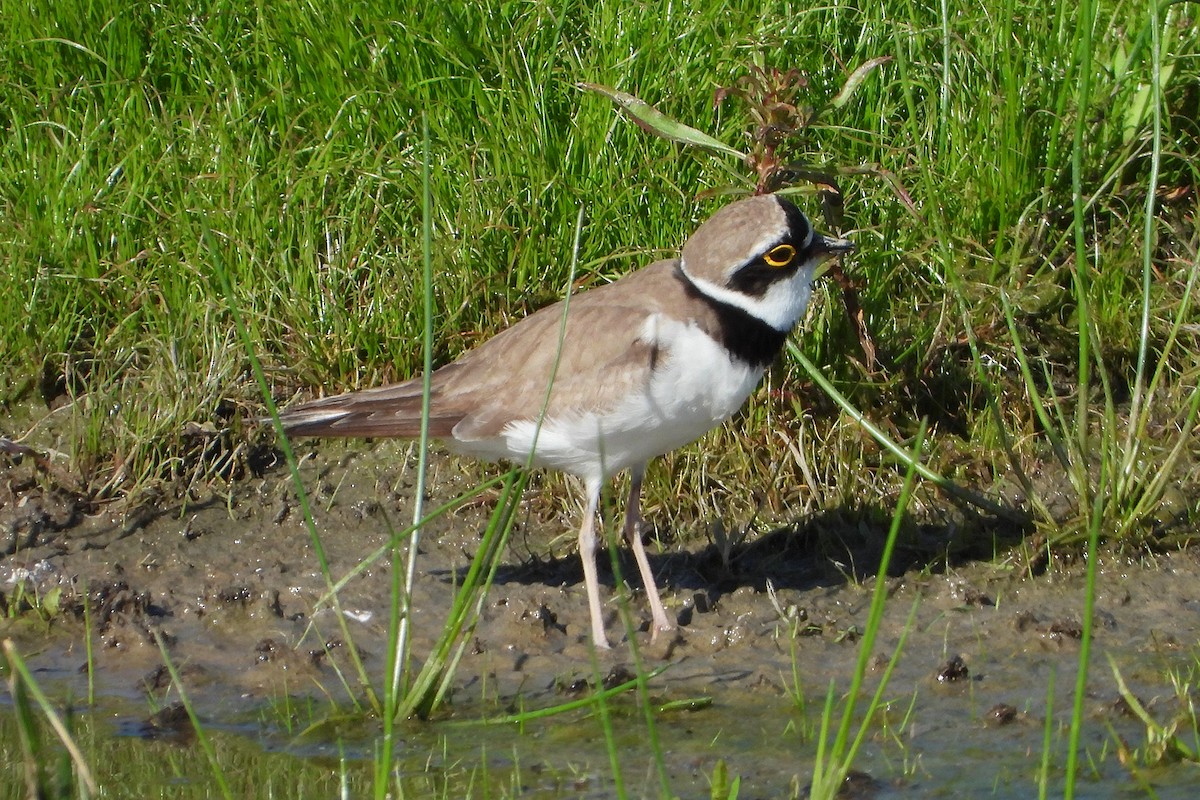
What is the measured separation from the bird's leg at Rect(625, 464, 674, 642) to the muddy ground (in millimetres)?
83

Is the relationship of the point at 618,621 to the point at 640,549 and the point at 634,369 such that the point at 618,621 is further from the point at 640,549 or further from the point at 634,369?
the point at 634,369

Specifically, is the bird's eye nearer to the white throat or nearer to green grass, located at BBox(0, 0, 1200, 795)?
the white throat

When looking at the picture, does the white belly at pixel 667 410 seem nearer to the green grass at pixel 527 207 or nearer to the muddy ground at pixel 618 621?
the muddy ground at pixel 618 621

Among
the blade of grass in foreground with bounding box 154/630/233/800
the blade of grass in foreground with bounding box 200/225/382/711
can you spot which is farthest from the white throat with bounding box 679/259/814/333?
the blade of grass in foreground with bounding box 154/630/233/800

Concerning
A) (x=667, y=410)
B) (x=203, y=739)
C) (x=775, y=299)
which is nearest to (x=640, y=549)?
(x=667, y=410)

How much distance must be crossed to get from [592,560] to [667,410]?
2.18ft

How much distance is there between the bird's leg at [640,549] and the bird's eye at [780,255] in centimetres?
87

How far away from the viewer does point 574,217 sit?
6.34 metres

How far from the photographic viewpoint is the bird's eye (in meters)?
5.27

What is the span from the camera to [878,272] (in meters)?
6.10

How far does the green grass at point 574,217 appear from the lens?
6004mm

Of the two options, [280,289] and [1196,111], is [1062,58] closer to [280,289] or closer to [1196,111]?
[1196,111]

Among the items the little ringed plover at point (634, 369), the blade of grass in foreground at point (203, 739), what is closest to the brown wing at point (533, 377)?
the little ringed plover at point (634, 369)

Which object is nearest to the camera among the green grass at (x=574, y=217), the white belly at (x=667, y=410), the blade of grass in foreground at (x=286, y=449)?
the blade of grass in foreground at (x=286, y=449)
